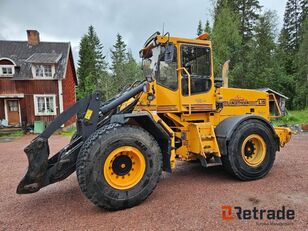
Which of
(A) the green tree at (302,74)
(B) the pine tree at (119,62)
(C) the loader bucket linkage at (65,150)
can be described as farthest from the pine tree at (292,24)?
(C) the loader bucket linkage at (65,150)

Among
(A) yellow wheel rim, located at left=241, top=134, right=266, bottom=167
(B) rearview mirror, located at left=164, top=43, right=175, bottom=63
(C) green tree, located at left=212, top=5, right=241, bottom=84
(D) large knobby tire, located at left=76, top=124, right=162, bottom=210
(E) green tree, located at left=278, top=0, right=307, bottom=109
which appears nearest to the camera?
(D) large knobby tire, located at left=76, top=124, right=162, bottom=210

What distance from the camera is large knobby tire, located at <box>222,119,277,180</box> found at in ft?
15.0

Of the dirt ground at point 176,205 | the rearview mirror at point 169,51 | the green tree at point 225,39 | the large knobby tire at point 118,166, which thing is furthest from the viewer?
the green tree at point 225,39

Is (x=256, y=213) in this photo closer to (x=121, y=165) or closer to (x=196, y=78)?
(x=121, y=165)

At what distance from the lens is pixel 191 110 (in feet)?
15.3

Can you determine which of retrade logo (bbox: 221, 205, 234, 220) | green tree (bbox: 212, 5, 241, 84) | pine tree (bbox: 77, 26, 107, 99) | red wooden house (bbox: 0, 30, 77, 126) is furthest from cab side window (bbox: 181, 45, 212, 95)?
pine tree (bbox: 77, 26, 107, 99)

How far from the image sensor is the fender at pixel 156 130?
3881 mm

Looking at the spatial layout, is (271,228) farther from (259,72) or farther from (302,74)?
(302,74)

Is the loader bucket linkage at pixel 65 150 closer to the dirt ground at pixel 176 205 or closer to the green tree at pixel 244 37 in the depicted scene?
the dirt ground at pixel 176 205

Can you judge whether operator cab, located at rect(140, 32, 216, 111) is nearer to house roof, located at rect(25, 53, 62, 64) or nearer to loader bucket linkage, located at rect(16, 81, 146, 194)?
loader bucket linkage, located at rect(16, 81, 146, 194)

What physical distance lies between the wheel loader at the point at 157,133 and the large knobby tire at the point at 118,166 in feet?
0.04

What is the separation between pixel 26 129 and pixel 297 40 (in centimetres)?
3391

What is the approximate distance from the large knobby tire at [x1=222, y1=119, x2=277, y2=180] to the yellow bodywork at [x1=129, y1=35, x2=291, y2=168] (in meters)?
0.08

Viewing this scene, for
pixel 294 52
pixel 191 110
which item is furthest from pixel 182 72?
pixel 294 52
